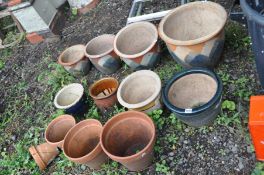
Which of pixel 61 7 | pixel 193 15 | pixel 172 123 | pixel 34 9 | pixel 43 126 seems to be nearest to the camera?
pixel 172 123

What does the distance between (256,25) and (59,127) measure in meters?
2.31

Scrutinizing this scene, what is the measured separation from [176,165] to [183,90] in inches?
28.7

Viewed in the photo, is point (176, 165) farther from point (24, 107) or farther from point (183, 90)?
point (24, 107)

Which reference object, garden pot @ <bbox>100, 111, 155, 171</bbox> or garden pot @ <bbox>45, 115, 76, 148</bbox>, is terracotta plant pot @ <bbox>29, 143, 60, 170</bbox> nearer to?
garden pot @ <bbox>45, 115, 76, 148</bbox>

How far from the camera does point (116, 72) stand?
4.21m

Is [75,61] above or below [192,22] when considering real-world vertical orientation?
below

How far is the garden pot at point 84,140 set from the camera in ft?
11.1

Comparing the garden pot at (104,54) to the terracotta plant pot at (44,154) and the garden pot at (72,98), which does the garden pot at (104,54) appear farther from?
the terracotta plant pot at (44,154)

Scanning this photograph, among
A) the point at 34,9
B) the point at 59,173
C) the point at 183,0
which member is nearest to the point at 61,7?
the point at 34,9

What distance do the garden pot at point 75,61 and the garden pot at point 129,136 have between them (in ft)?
4.06

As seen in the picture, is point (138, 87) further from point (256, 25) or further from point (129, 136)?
point (256, 25)

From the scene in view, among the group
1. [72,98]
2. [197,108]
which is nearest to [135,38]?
[72,98]

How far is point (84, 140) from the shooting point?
140 inches

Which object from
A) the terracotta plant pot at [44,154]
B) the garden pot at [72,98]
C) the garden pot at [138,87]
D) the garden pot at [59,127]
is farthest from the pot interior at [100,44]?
the terracotta plant pot at [44,154]
